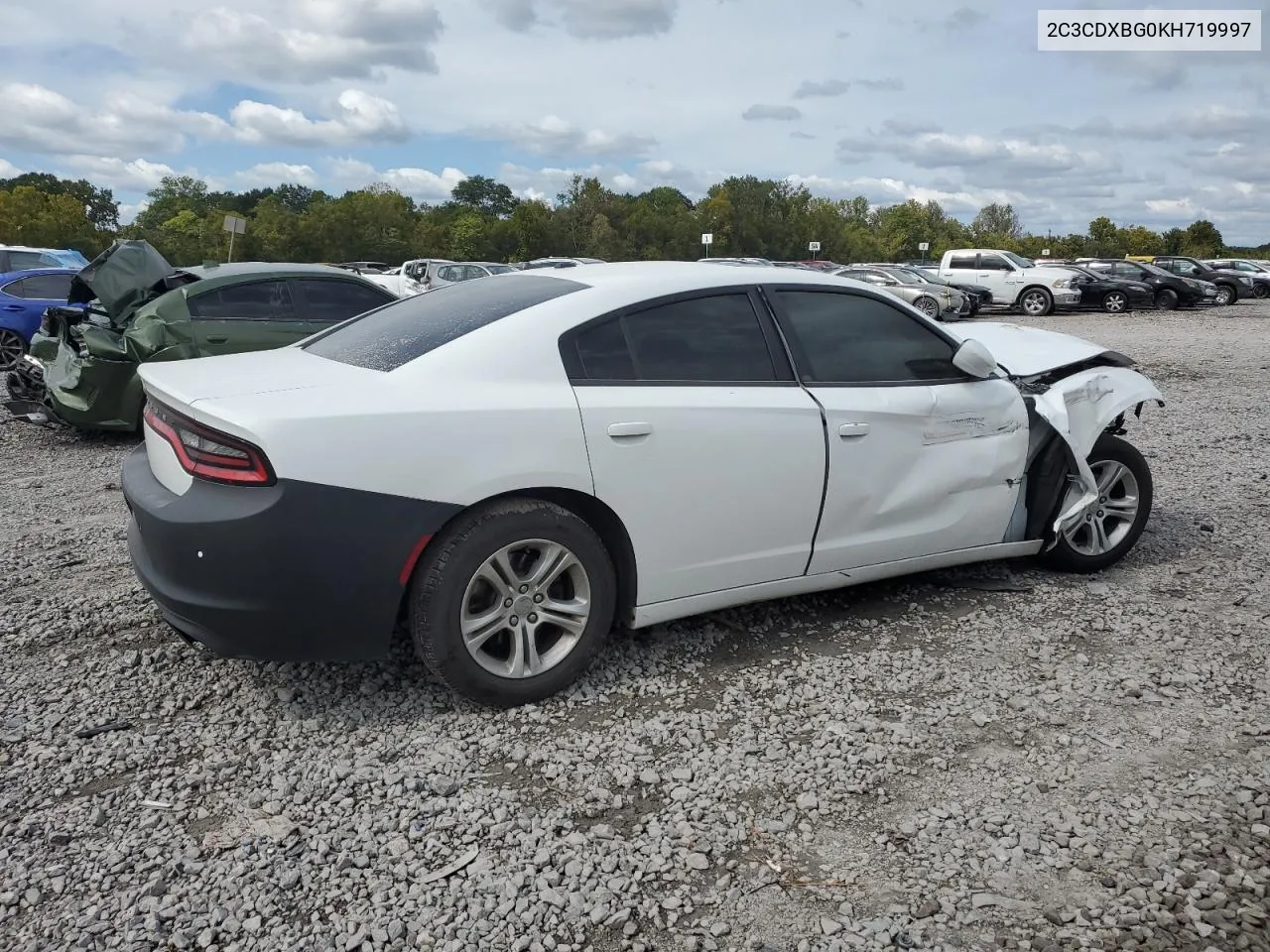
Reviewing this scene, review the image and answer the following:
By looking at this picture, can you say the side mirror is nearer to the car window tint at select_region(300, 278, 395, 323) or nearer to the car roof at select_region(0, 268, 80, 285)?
the car window tint at select_region(300, 278, 395, 323)

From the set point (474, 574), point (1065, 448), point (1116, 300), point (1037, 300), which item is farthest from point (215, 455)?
point (1116, 300)

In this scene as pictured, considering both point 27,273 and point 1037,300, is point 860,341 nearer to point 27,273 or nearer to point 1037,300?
point 27,273

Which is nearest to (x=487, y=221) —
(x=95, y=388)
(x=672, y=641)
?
(x=95, y=388)

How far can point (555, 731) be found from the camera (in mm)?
3273

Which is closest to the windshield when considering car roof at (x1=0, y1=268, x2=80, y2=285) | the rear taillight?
car roof at (x1=0, y1=268, x2=80, y2=285)

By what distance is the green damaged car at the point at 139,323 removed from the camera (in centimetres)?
766

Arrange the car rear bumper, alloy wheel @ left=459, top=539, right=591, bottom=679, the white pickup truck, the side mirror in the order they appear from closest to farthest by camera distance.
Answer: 1. the car rear bumper
2. alloy wheel @ left=459, top=539, right=591, bottom=679
3. the side mirror
4. the white pickup truck

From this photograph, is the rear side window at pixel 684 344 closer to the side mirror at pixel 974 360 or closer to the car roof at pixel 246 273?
the side mirror at pixel 974 360

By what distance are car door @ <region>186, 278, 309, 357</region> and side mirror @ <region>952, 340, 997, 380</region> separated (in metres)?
5.89

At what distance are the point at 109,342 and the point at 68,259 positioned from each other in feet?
27.9

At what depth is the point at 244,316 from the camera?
321 inches

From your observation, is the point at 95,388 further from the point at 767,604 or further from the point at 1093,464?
the point at 1093,464

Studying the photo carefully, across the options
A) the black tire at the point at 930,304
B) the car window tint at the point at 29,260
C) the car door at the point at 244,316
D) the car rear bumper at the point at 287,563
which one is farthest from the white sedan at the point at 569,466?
A: the black tire at the point at 930,304

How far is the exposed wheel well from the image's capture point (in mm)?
3300
